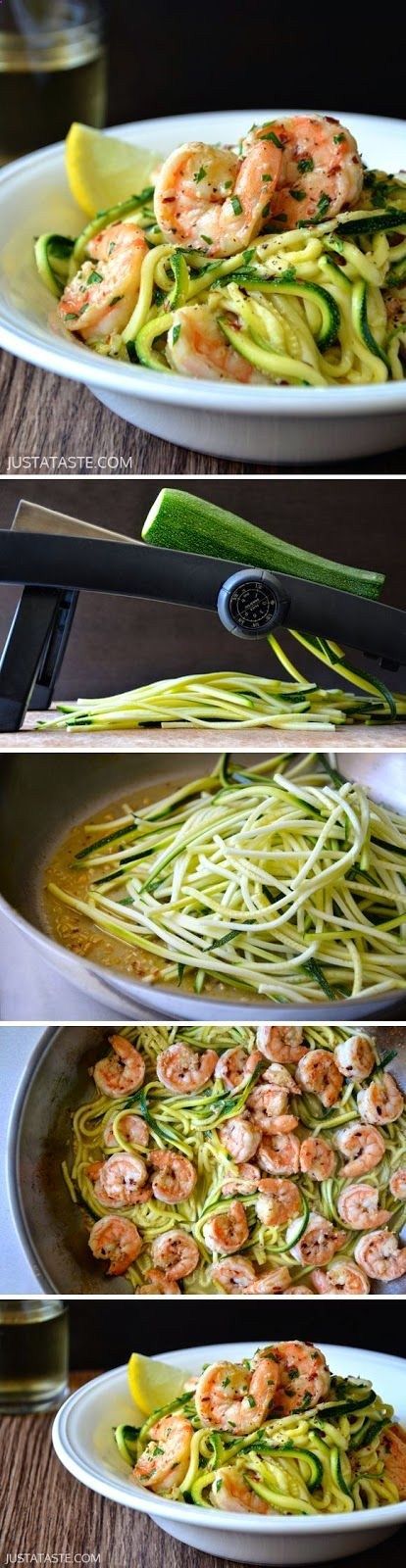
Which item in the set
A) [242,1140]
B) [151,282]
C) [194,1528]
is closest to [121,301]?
[151,282]

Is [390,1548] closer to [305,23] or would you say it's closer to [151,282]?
[151,282]

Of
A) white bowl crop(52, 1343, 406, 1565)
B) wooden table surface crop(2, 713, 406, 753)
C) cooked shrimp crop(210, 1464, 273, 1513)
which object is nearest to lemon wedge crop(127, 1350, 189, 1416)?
white bowl crop(52, 1343, 406, 1565)

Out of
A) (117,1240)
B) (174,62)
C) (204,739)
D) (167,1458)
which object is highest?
(174,62)

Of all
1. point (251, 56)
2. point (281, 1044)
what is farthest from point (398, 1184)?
point (251, 56)

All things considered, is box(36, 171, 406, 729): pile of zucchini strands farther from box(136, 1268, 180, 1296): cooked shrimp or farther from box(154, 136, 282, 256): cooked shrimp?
box(136, 1268, 180, 1296): cooked shrimp

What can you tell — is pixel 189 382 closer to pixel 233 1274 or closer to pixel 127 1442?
pixel 233 1274
